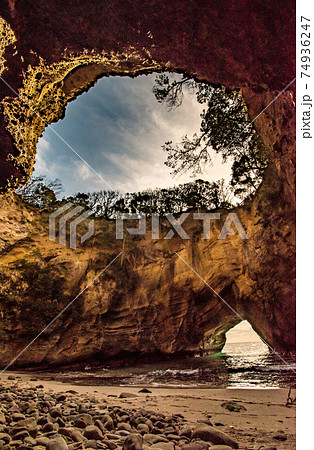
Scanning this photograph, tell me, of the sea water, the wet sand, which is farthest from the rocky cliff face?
the wet sand

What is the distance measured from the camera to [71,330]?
9.08 m

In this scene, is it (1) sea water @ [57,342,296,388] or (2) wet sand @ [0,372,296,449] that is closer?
(2) wet sand @ [0,372,296,449]

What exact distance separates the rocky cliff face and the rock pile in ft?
9.95

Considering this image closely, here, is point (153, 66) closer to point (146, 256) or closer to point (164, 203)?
point (164, 203)

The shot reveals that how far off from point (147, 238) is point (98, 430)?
8395 millimetres

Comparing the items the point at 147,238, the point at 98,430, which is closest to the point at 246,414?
the point at 98,430

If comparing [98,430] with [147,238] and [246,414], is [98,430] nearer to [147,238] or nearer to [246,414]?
[246,414]

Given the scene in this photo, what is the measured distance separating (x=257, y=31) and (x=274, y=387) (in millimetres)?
5765

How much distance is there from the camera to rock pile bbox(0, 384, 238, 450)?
6.23ft

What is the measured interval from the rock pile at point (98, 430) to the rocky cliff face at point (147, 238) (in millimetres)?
3032

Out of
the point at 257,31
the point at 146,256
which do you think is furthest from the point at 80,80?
the point at 146,256

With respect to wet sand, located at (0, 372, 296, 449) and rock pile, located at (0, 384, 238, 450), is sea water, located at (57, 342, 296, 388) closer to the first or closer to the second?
wet sand, located at (0, 372, 296, 449)

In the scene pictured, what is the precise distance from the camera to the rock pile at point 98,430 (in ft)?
6.23

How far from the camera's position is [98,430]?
2.11 meters
